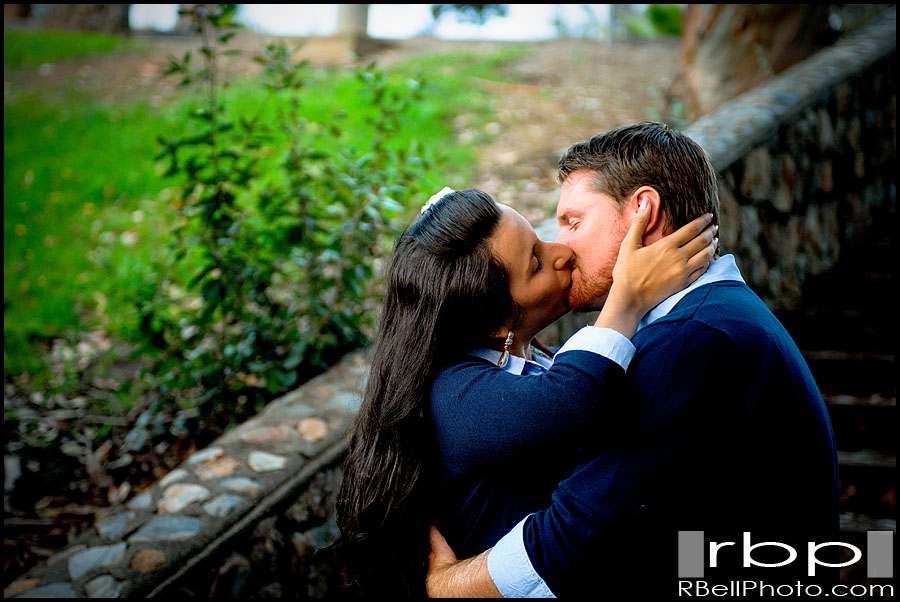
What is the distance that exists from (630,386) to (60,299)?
5393 millimetres

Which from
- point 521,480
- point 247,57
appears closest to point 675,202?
point 521,480

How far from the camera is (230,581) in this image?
9.18 ft

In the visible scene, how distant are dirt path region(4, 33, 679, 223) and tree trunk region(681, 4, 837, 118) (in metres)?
0.82

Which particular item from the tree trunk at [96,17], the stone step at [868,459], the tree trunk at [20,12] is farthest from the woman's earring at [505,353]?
the tree trunk at [20,12]

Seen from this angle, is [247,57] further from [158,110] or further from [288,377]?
[288,377]

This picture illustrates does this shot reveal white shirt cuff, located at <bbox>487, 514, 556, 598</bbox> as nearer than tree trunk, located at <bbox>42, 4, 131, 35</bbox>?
Yes

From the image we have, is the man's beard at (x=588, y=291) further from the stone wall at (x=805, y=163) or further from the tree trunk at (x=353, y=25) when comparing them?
the tree trunk at (x=353, y=25)

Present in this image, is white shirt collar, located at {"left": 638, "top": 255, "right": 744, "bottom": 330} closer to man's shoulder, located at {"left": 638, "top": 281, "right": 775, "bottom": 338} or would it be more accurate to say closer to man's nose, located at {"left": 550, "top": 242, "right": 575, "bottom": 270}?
man's shoulder, located at {"left": 638, "top": 281, "right": 775, "bottom": 338}

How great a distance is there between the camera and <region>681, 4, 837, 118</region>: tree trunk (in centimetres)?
618

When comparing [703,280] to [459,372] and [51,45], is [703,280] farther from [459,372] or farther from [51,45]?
[51,45]

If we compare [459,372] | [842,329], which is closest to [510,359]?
[459,372]

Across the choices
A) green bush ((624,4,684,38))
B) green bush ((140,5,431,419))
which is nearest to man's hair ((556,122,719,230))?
green bush ((140,5,431,419))

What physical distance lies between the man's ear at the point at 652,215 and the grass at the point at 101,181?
216cm

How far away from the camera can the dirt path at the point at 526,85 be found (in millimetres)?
7035
